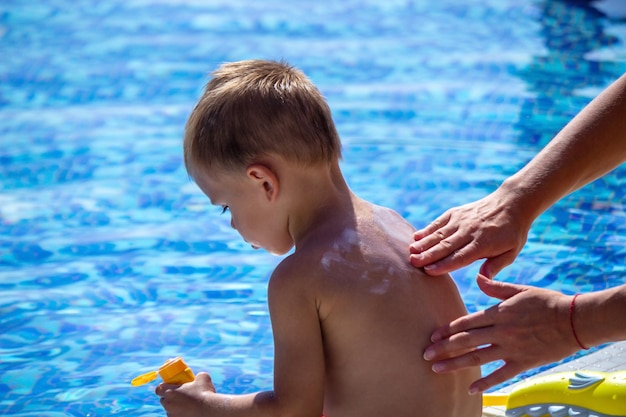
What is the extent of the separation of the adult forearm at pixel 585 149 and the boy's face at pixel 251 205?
77cm

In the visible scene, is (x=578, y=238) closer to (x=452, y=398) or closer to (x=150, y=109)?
(x=452, y=398)

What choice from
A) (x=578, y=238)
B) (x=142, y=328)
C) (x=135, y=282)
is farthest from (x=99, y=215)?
(x=578, y=238)

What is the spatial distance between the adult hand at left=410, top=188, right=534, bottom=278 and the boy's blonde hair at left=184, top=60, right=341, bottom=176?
0.37m

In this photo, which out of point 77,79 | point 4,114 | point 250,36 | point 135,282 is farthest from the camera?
point 250,36

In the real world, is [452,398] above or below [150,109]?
below

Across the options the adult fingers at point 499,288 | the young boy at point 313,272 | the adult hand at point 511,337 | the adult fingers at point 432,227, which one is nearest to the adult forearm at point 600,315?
the adult hand at point 511,337

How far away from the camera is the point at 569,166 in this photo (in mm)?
2912

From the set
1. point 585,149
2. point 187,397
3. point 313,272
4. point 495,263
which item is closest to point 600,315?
point 495,263

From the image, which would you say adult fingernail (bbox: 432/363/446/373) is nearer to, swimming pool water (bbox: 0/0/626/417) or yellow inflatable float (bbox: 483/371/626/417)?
yellow inflatable float (bbox: 483/371/626/417)

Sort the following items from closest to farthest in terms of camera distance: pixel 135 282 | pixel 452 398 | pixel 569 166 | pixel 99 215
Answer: pixel 452 398 → pixel 569 166 → pixel 135 282 → pixel 99 215

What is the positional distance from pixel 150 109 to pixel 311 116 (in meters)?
5.22

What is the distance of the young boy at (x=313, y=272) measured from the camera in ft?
7.60

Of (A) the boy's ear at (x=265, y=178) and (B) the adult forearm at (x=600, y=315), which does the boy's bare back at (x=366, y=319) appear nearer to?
(A) the boy's ear at (x=265, y=178)

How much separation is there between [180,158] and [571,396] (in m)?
3.96
